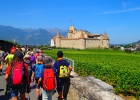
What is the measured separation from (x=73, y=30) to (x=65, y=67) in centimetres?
11217

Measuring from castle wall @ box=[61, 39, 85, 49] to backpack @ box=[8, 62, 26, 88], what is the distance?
304ft

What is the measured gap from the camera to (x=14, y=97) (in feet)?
17.1

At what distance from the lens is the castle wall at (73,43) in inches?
3858

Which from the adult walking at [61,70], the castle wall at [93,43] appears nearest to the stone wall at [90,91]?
the adult walking at [61,70]

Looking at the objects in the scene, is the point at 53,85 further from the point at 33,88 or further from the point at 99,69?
the point at 99,69

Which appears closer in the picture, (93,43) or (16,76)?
(16,76)

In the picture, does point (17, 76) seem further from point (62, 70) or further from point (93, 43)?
point (93, 43)

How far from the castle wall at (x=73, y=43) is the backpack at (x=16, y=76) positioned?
304ft

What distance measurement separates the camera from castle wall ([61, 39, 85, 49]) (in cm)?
9800

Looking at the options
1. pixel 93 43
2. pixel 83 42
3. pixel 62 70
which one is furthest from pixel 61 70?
pixel 93 43

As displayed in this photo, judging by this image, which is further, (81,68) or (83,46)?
(83,46)

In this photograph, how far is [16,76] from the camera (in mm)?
4980

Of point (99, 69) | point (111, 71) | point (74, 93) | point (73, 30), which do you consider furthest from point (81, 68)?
point (73, 30)

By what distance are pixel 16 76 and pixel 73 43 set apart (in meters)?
97.0
